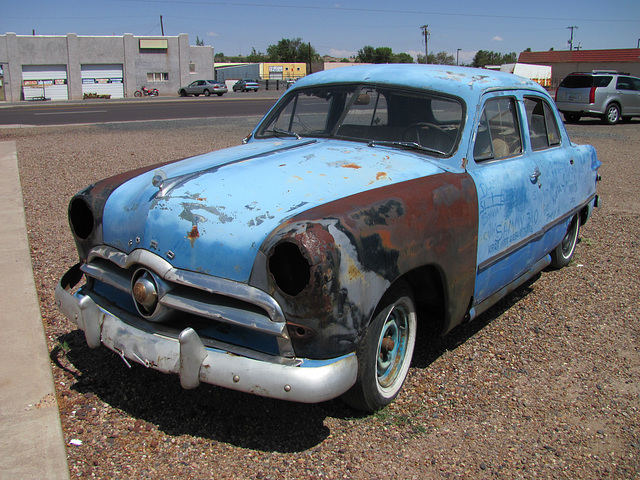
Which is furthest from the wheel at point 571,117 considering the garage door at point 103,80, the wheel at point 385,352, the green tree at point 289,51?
the green tree at point 289,51

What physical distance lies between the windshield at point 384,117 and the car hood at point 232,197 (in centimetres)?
18

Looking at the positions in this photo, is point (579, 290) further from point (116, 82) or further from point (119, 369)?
point (116, 82)

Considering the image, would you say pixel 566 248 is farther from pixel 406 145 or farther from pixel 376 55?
pixel 376 55

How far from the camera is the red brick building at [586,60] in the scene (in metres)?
55.7

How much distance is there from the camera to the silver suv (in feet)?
58.3

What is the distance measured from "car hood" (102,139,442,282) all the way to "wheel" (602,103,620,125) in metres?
17.3

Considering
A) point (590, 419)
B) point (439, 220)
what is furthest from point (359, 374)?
point (590, 419)

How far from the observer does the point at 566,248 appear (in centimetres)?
529

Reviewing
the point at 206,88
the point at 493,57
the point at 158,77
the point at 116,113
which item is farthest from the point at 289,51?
the point at 116,113

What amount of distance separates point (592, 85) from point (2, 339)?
18365 mm

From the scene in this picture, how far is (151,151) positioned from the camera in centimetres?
1170

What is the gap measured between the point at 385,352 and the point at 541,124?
99.2 inches

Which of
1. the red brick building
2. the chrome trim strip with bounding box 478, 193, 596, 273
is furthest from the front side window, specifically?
the red brick building

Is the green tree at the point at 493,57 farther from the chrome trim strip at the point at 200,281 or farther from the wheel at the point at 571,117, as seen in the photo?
the chrome trim strip at the point at 200,281
